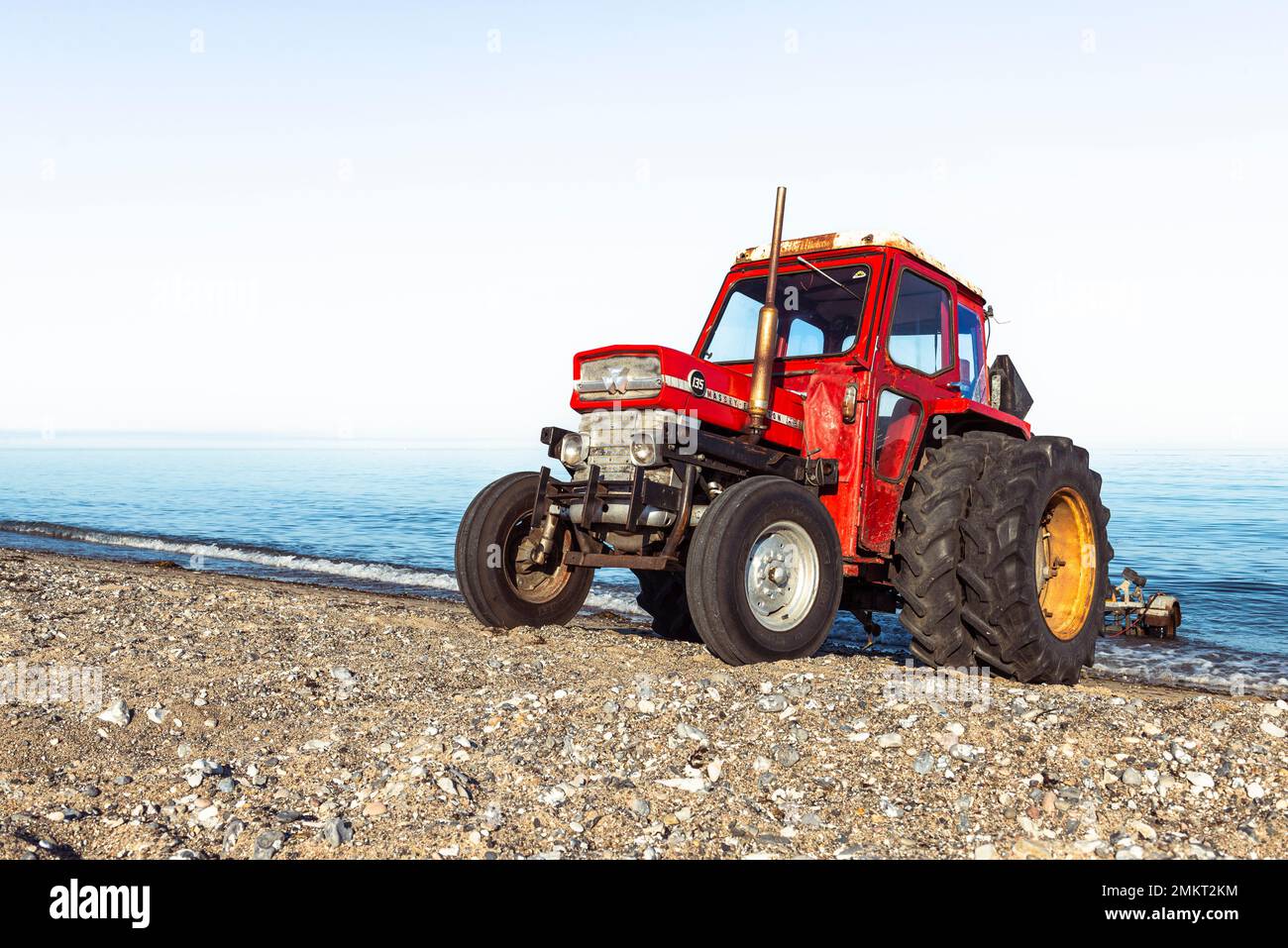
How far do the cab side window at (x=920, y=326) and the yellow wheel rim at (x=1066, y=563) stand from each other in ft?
4.50

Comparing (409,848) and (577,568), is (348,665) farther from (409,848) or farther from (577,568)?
(409,848)

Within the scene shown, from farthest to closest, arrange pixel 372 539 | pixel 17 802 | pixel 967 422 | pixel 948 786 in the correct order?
pixel 372 539
pixel 967 422
pixel 948 786
pixel 17 802

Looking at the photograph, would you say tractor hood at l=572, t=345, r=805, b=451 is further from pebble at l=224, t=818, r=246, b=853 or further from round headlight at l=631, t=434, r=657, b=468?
pebble at l=224, t=818, r=246, b=853

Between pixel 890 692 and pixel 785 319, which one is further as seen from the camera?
pixel 785 319

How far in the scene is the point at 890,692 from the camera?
16.4ft

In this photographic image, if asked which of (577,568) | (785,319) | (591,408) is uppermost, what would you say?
(785,319)

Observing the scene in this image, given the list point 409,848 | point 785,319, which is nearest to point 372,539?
point 785,319

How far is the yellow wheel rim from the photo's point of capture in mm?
7059

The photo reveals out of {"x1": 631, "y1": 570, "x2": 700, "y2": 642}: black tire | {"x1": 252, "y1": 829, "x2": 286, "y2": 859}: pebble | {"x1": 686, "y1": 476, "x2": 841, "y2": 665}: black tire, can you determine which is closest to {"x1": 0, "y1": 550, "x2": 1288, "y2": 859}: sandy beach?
{"x1": 252, "y1": 829, "x2": 286, "y2": 859}: pebble

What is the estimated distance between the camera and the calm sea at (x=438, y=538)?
1025 centimetres

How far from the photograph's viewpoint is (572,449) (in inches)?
254
